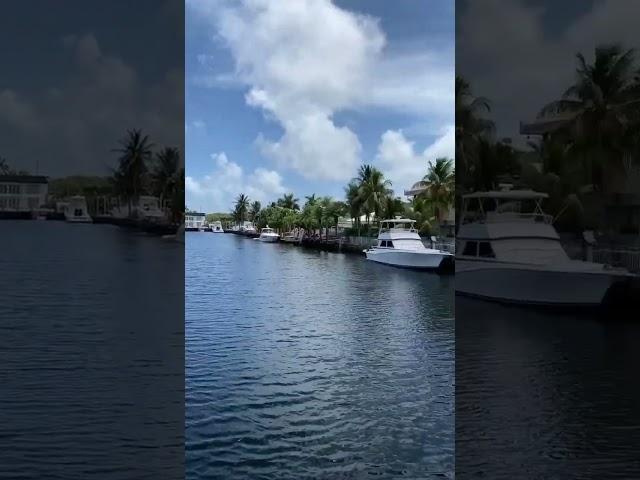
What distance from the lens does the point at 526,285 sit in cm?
579

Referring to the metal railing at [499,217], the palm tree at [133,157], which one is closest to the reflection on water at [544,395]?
the metal railing at [499,217]

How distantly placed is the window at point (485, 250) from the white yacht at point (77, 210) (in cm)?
320

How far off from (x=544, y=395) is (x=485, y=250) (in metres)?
1.44

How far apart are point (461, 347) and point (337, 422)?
3.88ft

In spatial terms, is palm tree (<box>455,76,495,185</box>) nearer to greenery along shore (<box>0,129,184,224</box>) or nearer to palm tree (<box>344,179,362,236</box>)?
greenery along shore (<box>0,129,184,224</box>)

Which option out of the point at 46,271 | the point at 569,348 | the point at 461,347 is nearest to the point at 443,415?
A: the point at 461,347

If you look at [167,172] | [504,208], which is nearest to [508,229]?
[504,208]

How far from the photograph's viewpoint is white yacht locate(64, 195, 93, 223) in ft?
9.87

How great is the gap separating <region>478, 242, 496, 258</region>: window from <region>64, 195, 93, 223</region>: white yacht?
126 inches

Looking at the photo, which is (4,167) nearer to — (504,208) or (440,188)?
(504,208)

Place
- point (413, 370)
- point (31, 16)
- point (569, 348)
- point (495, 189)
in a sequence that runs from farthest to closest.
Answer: point (413, 370) < point (569, 348) < point (495, 189) < point (31, 16)

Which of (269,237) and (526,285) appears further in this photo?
(269,237)

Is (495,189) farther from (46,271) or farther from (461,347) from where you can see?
(46,271)

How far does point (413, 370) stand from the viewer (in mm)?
8766
